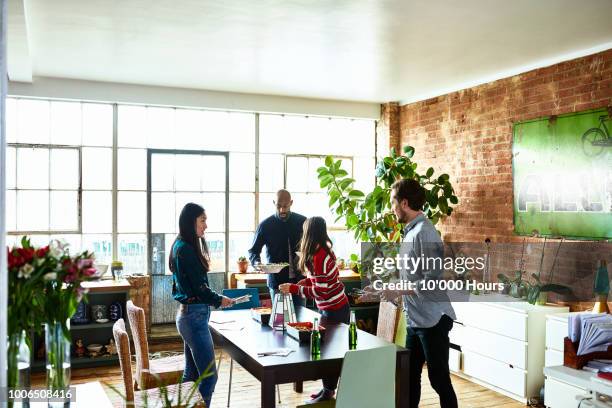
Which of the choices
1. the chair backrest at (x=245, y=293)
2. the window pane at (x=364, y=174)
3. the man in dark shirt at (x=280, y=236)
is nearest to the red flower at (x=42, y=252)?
the chair backrest at (x=245, y=293)

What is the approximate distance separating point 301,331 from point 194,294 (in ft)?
2.43

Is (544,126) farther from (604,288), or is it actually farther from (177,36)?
(177,36)

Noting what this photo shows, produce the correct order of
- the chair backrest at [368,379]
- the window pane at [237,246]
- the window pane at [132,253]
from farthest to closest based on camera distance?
the window pane at [237,246], the window pane at [132,253], the chair backrest at [368,379]

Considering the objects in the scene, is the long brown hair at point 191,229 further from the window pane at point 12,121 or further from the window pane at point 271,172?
the window pane at point 271,172

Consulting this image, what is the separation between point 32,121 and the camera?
21.2ft

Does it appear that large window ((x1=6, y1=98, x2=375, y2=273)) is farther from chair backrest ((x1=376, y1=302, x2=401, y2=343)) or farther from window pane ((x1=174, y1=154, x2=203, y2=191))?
chair backrest ((x1=376, y1=302, x2=401, y2=343))

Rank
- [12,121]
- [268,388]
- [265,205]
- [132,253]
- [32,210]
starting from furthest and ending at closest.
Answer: [265,205], [132,253], [32,210], [12,121], [268,388]

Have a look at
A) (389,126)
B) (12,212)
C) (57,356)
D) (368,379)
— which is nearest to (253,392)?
(368,379)

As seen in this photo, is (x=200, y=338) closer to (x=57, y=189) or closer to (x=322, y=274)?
(x=322, y=274)

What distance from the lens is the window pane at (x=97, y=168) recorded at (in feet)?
21.9

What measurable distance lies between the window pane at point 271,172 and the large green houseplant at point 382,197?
0.71m

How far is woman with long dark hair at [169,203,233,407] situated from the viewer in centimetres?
371

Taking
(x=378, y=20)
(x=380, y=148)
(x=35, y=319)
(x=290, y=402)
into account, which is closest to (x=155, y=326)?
(x=290, y=402)

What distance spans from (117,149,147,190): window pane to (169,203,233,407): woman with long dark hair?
331 centimetres
